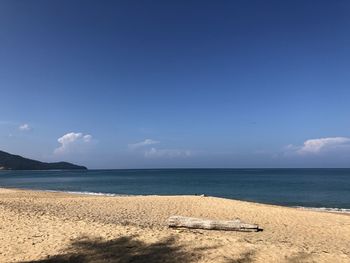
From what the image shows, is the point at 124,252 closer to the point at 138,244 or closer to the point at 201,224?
the point at 138,244

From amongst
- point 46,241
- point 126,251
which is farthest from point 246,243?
point 46,241

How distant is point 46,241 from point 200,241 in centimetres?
435

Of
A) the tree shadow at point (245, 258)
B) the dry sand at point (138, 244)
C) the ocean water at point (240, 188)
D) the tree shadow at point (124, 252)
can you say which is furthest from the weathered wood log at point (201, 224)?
the ocean water at point (240, 188)

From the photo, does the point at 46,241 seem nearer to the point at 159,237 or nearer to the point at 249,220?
the point at 159,237

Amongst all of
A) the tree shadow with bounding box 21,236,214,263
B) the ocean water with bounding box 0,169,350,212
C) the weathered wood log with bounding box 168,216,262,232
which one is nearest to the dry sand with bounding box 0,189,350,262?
the tree shadow with bounding box 21,236,214,263

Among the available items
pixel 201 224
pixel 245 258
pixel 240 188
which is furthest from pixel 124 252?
pixel 240 188

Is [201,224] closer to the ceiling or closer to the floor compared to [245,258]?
closer to the ceiling

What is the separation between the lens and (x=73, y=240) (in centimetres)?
1034

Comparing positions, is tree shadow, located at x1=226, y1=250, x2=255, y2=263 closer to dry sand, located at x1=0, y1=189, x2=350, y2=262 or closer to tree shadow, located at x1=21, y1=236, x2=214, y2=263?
dry sand, located at x1=0, y1=189, x2=350, y2=262

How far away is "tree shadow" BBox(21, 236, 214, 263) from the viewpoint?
28.0ft

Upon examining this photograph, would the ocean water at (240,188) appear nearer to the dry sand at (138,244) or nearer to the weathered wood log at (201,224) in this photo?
the weathered wood log at (201,224)

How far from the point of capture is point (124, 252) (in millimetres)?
9172

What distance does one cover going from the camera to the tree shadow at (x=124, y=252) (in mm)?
8531

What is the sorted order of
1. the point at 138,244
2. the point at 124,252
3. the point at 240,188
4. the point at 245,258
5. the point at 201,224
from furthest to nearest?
the point at 240,188 < the point at 201,224 < the point at 138,244 < the point at 124,252 < the point at 245,258
